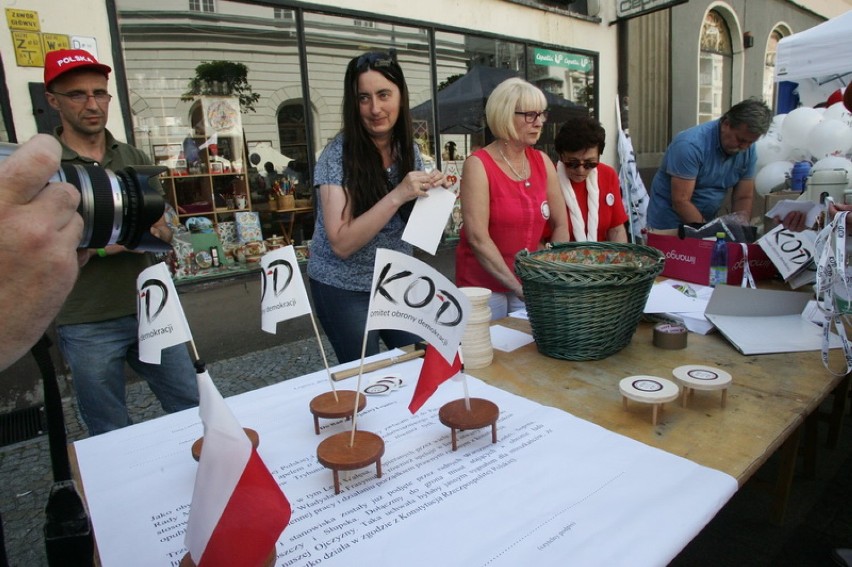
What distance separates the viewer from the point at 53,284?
1.94ft

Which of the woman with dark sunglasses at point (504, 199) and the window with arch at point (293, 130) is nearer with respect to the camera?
the woman with dark sunglasses at point (504, 199)

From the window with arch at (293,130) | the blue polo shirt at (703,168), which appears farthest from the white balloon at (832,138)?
the window with arch at (293,130)

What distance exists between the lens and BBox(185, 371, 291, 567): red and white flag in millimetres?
663

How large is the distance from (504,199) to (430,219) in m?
0.75

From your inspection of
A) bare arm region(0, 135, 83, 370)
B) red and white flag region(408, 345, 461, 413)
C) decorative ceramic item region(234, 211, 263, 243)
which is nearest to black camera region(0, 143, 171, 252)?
bare arm region(0, 135, 83, 370)

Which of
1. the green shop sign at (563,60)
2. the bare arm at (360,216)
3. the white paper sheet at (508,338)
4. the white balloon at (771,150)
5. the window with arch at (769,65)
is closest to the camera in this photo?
the bare arm at (360,216)

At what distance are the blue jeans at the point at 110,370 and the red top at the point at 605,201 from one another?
6.29 feet

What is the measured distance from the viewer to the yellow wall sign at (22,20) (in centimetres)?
320

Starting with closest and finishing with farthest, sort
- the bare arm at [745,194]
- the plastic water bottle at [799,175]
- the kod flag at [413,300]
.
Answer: the kod flag at [413,300], the bare arm at [745,194], the plastic water bottle at [799,175]

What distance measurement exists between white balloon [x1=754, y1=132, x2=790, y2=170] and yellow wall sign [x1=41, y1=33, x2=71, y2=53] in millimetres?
6036

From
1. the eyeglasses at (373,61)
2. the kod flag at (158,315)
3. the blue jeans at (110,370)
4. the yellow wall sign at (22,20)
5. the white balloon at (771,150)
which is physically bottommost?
the blue jeans at (110,370)

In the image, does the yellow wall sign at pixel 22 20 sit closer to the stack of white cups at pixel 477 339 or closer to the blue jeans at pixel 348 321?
the blue jeans at pixel 348 321

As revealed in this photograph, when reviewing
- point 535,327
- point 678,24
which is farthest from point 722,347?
point 678,24

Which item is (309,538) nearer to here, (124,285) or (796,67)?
(124,285)
